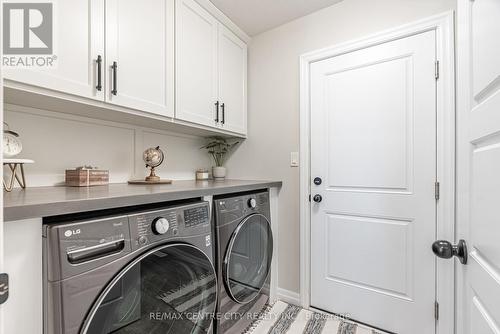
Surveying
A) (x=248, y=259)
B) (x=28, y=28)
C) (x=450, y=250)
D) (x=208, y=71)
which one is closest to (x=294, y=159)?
(x=248, y=259)

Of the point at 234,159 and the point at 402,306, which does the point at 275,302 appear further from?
the point at 234,159

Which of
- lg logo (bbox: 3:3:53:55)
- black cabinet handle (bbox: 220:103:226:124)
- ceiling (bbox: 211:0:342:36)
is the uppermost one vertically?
ceiling (bbox: 211:0:342:36)

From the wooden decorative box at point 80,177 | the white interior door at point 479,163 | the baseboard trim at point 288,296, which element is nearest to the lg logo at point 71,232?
the wooden decorative box at point 80,177

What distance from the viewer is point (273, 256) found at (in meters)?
2.02

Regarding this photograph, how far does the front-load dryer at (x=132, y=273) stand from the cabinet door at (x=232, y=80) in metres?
1.02

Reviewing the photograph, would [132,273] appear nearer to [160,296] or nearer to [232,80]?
[160,296]

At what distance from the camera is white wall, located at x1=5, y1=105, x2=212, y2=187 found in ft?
4.13

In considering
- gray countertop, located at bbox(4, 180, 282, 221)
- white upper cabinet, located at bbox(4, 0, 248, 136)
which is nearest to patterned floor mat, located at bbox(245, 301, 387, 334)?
gray countertop, located at bbox(4, 180, 282, 221)

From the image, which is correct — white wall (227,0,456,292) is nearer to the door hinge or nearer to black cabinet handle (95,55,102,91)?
black cabinet handle (95,55,102,91)

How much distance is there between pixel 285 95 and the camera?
2043mm

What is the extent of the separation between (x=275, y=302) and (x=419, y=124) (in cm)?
170

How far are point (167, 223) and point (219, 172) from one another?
1261mm

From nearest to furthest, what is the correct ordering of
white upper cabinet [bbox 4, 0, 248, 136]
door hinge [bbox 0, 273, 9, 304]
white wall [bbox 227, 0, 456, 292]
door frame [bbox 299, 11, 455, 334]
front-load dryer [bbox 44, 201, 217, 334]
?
door hinge [bbox 0, 273, 9, 304] → front-load dryer [bbox 44, 201, 217, 334] → white upper cabinet [bbox 4, 0, 248, 136] → door frame [bbox 299, 11, 455, 334] → white wall [bbox 227, 0, 456, 292]

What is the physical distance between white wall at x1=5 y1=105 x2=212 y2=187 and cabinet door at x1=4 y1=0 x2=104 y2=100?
0.39m
